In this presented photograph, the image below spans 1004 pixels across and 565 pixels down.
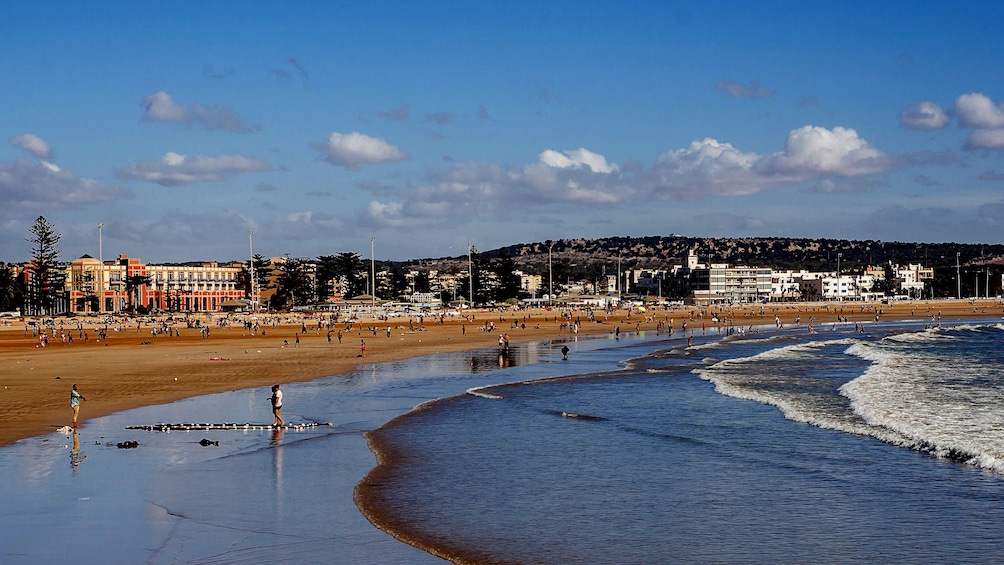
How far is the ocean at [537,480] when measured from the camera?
10.5 m

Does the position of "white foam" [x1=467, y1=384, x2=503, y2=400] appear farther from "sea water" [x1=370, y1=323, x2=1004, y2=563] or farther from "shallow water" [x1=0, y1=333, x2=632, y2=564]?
"shallow water" [x1=0, y1=333, x2=632, y2=564]

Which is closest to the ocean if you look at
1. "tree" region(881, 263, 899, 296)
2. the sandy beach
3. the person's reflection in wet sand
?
the person's reflection in wet sand

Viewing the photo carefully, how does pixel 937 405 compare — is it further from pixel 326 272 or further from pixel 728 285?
pixel 728 285

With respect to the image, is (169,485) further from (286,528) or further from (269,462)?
(286,528)

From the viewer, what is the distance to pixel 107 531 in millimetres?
10859

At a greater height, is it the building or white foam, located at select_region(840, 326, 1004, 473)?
the building

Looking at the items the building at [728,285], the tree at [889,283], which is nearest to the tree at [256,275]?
the building at [728,285]

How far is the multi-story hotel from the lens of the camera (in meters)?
116

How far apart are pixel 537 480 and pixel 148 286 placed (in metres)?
120

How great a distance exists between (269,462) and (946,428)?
1317 centimetres

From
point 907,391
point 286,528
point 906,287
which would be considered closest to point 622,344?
point 907,391

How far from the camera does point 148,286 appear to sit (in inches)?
4882

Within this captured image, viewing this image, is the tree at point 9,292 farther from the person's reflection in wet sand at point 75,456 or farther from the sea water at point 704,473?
the person's reflection in wet sand at point 75,456

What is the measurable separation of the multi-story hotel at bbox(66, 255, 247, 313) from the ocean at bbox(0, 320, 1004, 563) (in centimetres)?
9070
